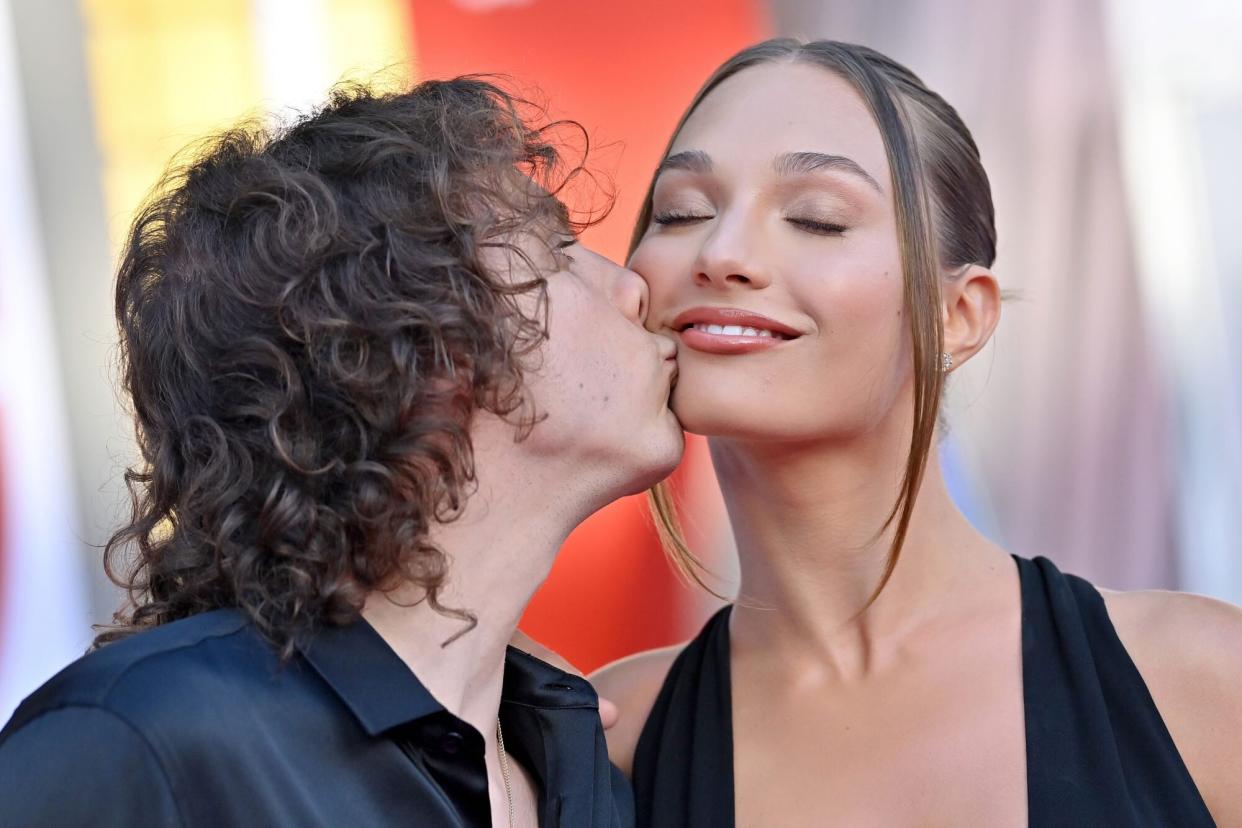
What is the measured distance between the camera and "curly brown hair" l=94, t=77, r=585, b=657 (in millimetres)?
1622

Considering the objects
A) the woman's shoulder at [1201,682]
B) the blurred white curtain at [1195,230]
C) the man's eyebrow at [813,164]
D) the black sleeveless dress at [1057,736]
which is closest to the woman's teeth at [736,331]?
the man's eyebrow at [813,164]

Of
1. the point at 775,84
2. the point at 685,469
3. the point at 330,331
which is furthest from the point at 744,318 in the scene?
the point at 685,469

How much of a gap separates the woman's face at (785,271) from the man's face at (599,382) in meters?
0.07

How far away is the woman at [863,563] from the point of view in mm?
1833

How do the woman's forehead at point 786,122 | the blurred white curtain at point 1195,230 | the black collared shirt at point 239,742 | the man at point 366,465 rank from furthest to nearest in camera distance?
the blurred white curtain at point 1195,230 < the woman's forehead at point 786,122 < the man at point 366,465 < the black collared shirt at point 239,742

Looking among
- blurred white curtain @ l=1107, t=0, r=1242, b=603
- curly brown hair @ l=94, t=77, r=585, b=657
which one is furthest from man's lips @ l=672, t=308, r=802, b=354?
blurred white curtain @ l=1107, t=0, r=1242, b=603

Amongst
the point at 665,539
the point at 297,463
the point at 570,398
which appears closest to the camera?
the point at 297,463

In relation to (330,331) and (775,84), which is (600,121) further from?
(330,331)

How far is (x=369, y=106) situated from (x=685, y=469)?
6.10ft

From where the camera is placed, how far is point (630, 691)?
7.51ft

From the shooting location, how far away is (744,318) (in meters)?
1.90

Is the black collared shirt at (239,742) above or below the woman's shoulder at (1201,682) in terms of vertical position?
above

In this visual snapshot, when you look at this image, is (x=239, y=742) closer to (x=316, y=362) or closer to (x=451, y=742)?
(x=451, y=742)

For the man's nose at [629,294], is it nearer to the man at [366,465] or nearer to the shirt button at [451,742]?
the man at [366,465]
